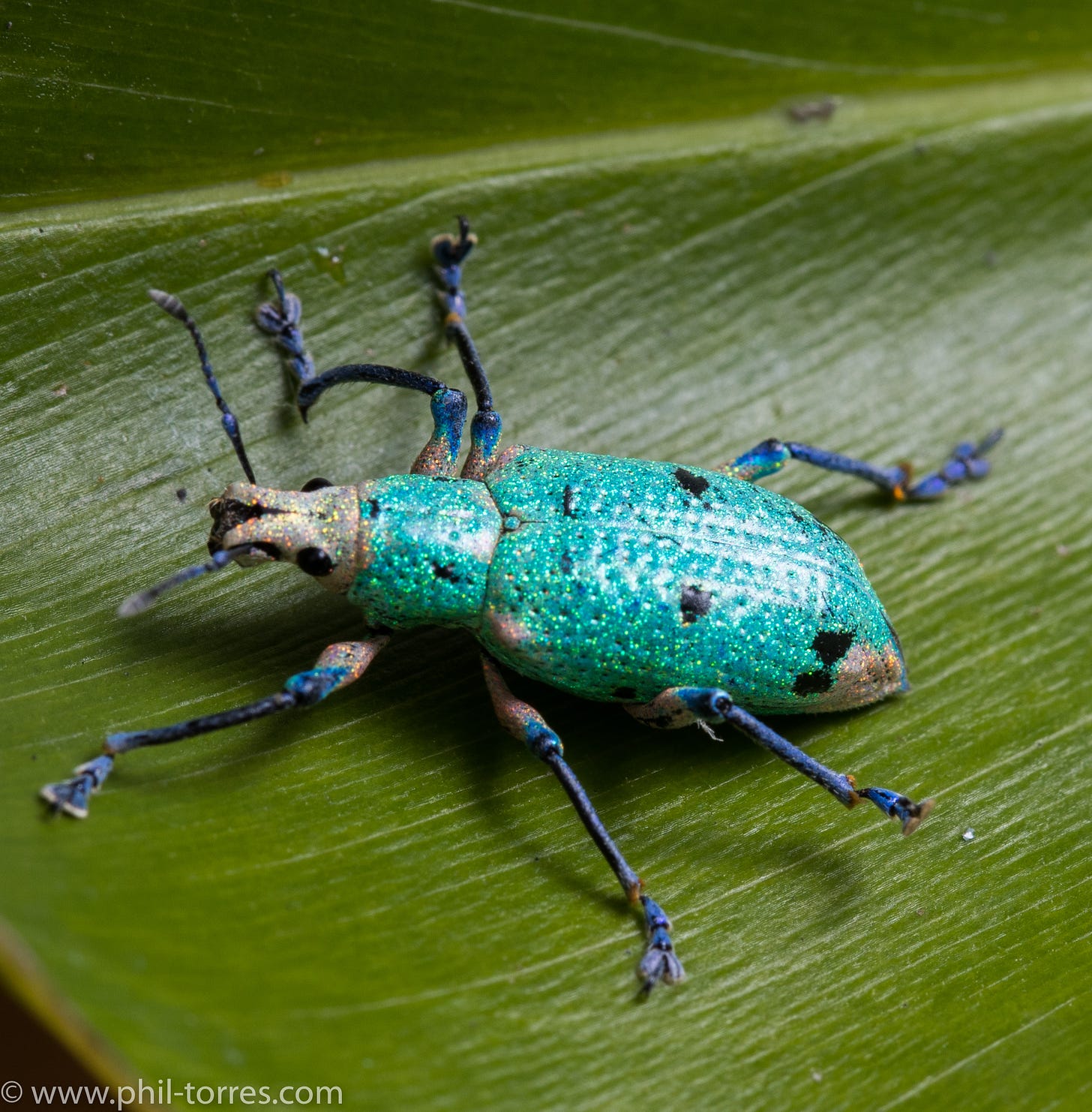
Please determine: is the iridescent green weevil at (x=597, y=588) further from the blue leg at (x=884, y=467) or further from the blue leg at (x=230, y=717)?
the blue leg at (x=884, y=467)

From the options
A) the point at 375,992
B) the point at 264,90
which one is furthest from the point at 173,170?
the point at 375,992

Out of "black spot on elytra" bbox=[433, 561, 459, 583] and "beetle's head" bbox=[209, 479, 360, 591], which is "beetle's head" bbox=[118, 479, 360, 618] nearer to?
"beetle's head" bbox=[209, 479, 360, 591]

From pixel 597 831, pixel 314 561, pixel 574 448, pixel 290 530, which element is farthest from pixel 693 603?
pixel 290 530

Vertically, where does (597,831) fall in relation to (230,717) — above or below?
below

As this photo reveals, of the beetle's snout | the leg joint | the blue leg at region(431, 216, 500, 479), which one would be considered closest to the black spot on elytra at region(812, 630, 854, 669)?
the leg joint

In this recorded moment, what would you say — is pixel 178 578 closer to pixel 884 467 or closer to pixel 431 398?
pixel 431 398

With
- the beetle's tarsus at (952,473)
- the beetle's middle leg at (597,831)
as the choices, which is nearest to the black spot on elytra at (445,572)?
the beetle's middle leg at (597,831)
